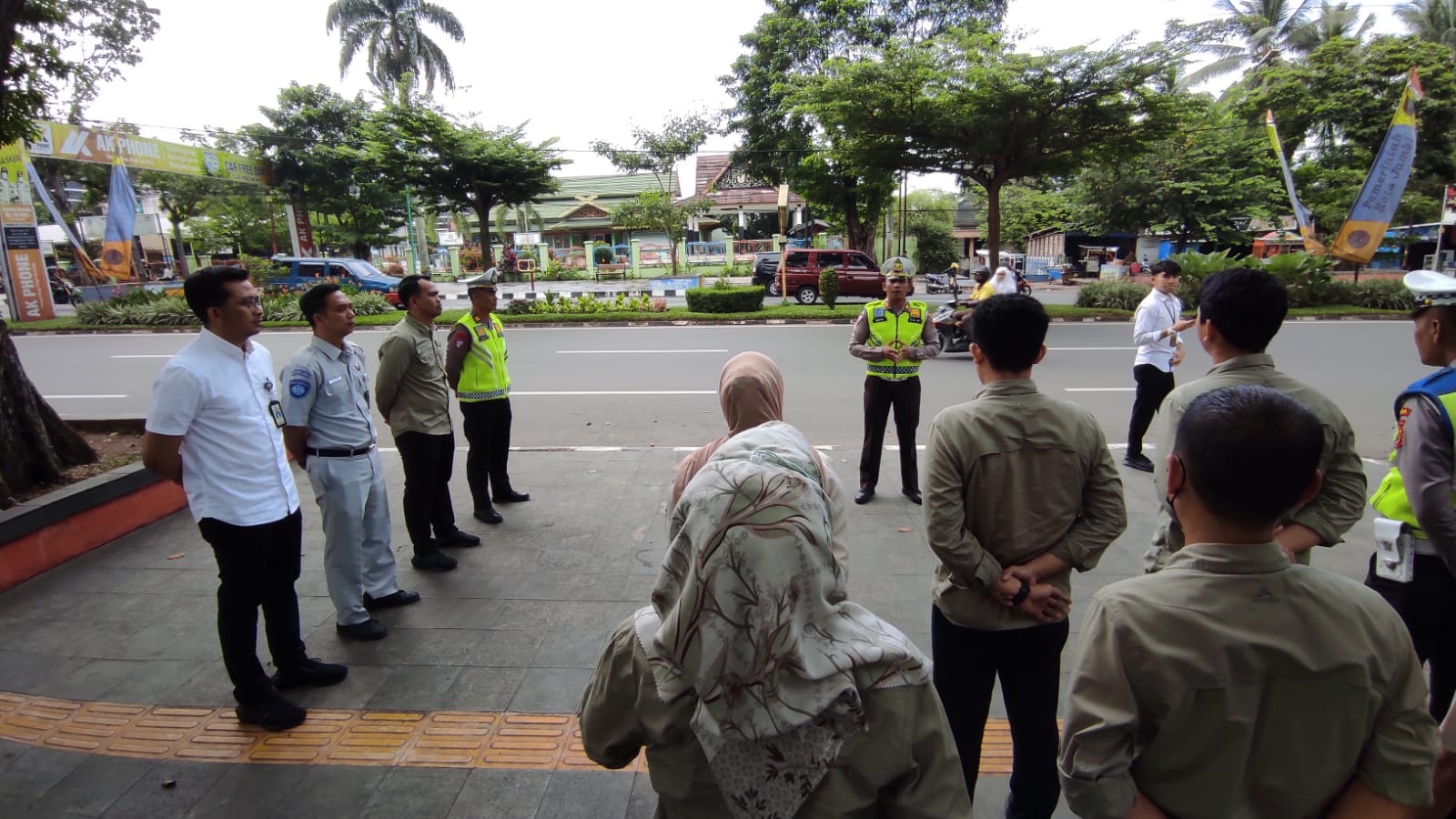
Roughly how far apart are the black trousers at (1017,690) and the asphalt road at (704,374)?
4.59m

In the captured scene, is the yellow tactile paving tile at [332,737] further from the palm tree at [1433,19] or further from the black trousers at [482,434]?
the palm tree at [1433,19]

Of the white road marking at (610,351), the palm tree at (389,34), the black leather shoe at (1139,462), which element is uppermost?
the palm tree at (389,34)

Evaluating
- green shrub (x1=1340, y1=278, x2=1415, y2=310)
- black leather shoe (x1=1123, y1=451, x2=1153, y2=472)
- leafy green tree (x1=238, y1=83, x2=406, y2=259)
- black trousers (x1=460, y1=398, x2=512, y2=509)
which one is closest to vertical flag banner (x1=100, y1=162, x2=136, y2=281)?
leafy green tree (x1=238, y1=83, x2=406, y2=259)

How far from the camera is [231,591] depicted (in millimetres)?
2775

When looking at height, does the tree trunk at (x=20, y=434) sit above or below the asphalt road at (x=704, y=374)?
above

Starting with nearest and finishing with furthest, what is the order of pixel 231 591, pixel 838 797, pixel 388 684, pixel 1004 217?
1. pixel 838 797
2. pixel 231 591
3. pixel 388 684
4. pixel 1004 217

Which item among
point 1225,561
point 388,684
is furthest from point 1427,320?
point 388,684

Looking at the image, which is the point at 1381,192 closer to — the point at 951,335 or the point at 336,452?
the point at 951,335

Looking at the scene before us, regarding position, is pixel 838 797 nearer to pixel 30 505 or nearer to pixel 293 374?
pixel 293 374

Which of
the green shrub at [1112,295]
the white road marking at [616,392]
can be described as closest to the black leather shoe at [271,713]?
the white road marking at [616,392]

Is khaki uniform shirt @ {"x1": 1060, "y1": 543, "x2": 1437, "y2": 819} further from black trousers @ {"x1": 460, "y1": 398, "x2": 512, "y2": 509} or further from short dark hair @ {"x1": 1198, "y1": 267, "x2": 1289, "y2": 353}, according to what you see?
black trousers @ {"x1": 460, "y1": 398, "x2": 512, "y2": 509}

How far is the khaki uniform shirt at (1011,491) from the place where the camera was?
6.33 ft

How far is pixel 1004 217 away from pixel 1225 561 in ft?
131

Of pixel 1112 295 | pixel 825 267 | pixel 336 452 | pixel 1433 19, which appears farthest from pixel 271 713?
pixel 1433 19
